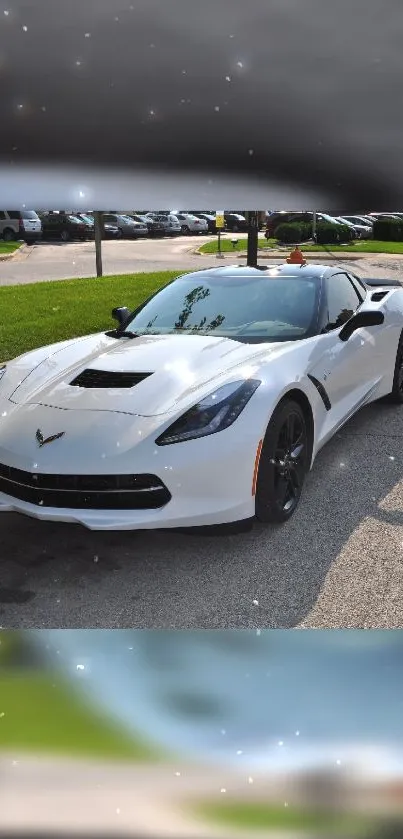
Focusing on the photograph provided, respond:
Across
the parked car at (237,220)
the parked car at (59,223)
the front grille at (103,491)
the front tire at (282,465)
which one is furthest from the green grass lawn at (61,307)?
the parked car at (237,220)

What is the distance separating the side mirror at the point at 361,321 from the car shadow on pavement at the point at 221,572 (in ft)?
3.36

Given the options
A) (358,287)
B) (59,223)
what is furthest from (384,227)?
(59,223)

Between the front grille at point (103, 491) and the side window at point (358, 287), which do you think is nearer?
the front grille at point (103, 491)

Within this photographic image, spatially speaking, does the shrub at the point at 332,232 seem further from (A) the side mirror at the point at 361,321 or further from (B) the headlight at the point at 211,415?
(B) the headlight at the point at 211,415

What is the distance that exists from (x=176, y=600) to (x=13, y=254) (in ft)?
78.0

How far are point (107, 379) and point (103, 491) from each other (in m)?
0.71

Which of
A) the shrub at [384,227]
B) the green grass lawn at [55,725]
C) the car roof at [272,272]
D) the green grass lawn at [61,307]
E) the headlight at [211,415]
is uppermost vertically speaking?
the shrub at [384,227]

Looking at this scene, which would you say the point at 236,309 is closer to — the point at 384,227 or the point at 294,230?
the point at 294,230

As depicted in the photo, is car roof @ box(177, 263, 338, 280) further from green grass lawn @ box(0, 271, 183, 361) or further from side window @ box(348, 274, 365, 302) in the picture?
green grass lawn @ box(0, 271, 183, 361)

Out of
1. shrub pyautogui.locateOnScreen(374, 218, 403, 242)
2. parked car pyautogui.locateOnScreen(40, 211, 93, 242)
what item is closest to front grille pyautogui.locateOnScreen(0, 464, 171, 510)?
shrub pyautogui.locateOnScreen(374, 218, 403, 242)

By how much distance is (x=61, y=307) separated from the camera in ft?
35.6

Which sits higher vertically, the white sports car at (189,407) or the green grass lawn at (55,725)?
the green grass lawn at (55,725)

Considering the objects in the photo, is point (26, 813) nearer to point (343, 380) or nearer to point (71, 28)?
point (71, 28)

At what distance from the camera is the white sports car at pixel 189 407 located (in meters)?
3.25
